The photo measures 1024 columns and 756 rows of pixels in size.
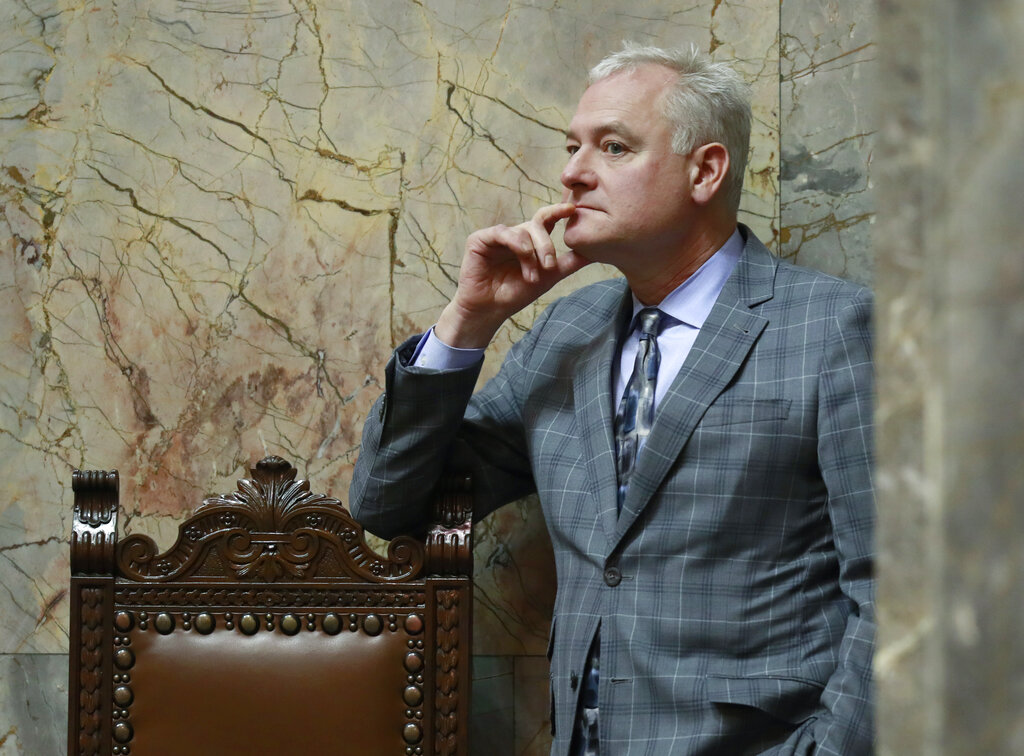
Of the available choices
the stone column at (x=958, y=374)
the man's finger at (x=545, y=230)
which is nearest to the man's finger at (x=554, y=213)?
the man's finger at (x=545, y=230)

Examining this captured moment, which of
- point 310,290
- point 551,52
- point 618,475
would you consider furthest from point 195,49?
point 618,475

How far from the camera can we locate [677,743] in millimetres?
1627

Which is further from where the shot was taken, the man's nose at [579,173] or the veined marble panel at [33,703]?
the veined marble panel at [33,703]

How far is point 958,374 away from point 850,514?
1119mm

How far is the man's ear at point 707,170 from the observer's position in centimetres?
185

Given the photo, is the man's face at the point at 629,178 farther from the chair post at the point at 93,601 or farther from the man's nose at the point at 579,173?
the chair post at the point at 93,601

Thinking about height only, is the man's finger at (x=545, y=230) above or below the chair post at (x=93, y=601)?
above

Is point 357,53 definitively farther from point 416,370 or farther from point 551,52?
point 416,370

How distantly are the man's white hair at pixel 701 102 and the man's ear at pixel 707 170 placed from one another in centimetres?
1

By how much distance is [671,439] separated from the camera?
1.72m

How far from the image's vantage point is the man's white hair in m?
1.85

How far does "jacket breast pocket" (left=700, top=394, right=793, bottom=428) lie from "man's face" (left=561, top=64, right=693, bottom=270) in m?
0.29

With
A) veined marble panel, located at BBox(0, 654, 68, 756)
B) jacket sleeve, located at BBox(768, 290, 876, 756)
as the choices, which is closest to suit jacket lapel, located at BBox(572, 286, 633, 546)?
jacket sleeve, located at BBox(768, 290, 876, 756)

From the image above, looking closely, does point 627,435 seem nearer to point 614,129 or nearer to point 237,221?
point 614,129
